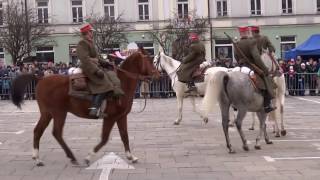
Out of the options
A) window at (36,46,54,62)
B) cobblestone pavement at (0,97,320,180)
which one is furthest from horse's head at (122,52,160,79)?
window at (36,46,54,62)

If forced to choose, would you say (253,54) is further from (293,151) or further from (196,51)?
(196,51)

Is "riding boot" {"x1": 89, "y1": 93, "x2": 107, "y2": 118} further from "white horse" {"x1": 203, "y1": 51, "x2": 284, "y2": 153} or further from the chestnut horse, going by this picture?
"white horse" {"x1": 203, "y1": 51, "x2": 284, "y2": 153}

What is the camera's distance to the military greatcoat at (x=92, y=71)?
10.2 meters

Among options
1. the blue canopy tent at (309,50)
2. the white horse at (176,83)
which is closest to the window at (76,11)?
the blue canopy tent at (309,50)

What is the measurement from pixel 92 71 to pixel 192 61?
6.57 metres

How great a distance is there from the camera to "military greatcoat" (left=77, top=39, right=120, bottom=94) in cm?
1023

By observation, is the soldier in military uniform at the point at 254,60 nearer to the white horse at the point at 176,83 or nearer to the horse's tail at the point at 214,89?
the horse's tail at the point at 214,89

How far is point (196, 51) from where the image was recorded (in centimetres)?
1633

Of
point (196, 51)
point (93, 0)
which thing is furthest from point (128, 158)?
point (93, 0)

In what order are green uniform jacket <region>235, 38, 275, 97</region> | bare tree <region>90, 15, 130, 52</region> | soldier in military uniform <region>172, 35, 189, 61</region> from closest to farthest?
green uniform jacket <region>235, 38, 275, 97</region> → soldier in military uniform <region>172, 35, 189, 61</region> → bare tree <region>90, 15, 130, 52</region>

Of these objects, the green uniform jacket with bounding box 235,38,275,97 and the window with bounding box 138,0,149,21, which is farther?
the window with bounding box 138,0,149,21

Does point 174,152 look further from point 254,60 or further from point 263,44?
point 263,44

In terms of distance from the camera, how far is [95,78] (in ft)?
33.9

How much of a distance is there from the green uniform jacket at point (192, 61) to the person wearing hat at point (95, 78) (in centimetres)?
611
